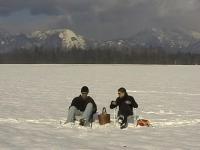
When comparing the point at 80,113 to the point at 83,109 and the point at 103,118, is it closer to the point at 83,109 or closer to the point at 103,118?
the point at 83,109

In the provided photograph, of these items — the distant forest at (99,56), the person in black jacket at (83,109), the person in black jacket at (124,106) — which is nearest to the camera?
the person in black jacket at (83,109)

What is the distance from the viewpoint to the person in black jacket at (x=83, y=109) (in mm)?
12289

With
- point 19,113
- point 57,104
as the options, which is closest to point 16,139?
point 19,113

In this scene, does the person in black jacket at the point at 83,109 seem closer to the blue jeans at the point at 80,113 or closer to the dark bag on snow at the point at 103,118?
the blue jeans at the point at 80,113

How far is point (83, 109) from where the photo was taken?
514 inches

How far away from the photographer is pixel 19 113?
1543 centimetres

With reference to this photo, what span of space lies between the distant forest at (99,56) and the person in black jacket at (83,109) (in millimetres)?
130385

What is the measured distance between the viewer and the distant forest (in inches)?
5827

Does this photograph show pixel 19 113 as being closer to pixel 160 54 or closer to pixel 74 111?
pixel 74 111

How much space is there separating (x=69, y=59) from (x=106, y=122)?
14112cm

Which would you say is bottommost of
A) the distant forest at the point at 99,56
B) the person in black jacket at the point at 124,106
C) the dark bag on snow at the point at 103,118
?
the dark bag on snow at the point at 103,118

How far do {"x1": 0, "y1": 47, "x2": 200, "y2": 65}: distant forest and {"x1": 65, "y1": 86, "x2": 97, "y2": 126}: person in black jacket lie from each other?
130 m

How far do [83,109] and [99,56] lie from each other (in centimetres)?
14028

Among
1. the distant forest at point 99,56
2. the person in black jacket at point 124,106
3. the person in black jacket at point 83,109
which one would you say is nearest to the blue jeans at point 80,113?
the person in black jacket at point 83,109
